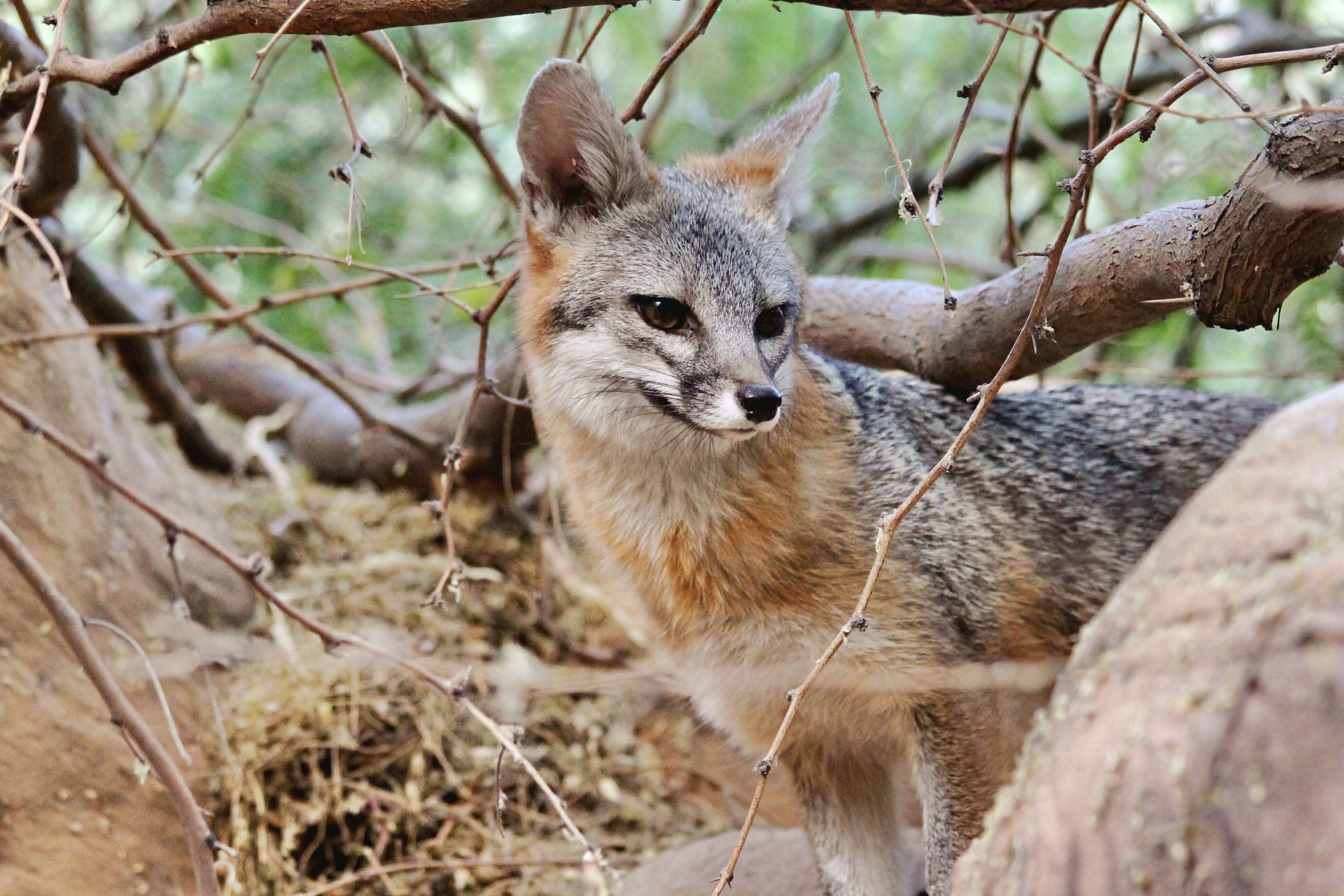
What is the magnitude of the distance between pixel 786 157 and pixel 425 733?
2.45m

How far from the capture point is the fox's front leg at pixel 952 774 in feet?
9.42

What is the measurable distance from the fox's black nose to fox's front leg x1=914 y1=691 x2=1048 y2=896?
0.90 m

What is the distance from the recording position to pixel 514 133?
5.42 metres

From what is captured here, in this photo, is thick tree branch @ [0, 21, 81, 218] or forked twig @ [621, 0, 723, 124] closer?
forked twig @ [621, 0, 723, 124]

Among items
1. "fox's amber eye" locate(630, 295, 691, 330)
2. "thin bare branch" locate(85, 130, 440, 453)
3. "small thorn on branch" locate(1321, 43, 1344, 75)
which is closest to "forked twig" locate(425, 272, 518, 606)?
"fox's amber eye" locate(630, 295, 691, 330)

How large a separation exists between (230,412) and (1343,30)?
6.19 m

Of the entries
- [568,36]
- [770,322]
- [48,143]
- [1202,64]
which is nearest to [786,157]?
[770,322]

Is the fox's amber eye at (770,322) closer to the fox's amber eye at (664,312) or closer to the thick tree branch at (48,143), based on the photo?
the fox's amber eye at (664,312)

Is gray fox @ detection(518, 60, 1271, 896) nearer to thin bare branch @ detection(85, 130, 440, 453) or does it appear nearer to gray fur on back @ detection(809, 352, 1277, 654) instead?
gray fur on back @ detection(809, 352, 1277, 654)

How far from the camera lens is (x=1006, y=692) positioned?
3.13 metres

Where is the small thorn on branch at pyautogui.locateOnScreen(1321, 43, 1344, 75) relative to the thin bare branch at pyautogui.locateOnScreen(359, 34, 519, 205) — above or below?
above

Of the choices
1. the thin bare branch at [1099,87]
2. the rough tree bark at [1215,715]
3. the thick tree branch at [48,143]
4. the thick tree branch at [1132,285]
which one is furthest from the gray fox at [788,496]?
the thick tree branch at [48,143]

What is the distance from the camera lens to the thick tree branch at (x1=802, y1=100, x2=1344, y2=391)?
208cm

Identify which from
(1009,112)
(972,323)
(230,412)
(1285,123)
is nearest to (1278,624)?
(1285,123)
